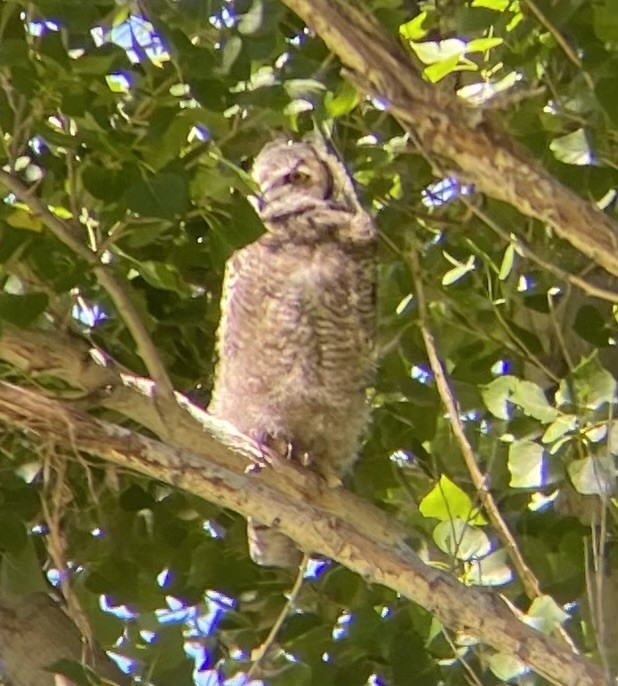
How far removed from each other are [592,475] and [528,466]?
0.08m

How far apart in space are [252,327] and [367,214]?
0.17m

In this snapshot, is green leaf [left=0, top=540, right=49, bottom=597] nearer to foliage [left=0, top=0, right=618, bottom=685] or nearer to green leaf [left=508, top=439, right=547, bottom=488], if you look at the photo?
foliage [left=0, top=0, right=618, bottom=685]

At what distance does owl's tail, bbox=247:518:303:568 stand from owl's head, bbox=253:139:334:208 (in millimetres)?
347

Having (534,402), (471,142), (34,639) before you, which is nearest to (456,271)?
(534,402)

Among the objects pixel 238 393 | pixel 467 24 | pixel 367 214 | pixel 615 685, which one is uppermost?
pixel 467 24

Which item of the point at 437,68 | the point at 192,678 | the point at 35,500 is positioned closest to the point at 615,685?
the point at 192,678

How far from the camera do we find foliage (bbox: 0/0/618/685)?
977mm

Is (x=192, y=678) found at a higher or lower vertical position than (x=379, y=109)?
lower

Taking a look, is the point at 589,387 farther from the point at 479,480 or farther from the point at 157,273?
the point at 157,273

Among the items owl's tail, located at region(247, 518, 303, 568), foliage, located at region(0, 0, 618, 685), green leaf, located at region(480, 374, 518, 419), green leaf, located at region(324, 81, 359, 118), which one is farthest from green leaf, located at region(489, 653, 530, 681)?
green leaf, located at region(324, 81, 359, 118)

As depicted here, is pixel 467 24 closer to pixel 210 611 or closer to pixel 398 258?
pixel 398 258

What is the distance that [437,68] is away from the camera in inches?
41.2

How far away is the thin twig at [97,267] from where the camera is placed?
96 centimetres

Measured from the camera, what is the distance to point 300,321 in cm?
138
